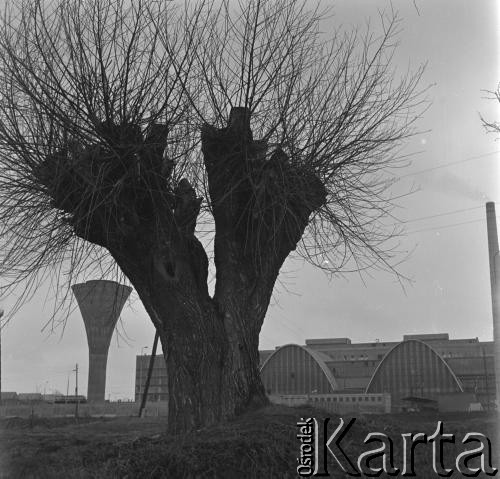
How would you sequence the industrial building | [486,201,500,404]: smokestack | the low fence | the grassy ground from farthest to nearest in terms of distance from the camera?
1. the industrial building
2. the low fence
3. [486,201,500,404]: smokestack
4. the grassy ground

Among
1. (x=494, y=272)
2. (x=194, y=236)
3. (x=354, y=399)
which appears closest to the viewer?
(x=194, y=236)

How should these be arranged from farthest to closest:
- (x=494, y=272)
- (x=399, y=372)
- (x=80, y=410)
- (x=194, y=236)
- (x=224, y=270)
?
1. (x=399, y=372)
2. (x=80, y=410)
3. (x=494, y=272)
4. (x=194, y=236)
5. (x=224, y=270)

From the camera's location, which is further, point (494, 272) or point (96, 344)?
point (96, 344)

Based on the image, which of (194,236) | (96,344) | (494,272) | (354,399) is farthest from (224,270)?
(96,344)

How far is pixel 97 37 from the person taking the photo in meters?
7.91

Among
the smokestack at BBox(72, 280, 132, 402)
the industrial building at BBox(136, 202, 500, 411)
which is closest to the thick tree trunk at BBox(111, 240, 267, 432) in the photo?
the smokestack at BBox(72, 280, 132, 402)

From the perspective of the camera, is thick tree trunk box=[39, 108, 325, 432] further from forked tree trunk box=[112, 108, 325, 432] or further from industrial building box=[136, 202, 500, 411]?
industrial building box=[136, 202, 500, 411]

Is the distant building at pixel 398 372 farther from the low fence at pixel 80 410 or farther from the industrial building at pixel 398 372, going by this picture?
the low fence at pixel 80 410

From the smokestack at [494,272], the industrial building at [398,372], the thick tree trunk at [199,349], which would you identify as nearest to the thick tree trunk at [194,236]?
the thick tree trunk at [199,349]

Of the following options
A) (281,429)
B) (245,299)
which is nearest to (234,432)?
(281,429)

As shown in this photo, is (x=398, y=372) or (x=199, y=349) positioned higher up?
(x=398, y=372)

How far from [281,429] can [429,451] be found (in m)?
1.55

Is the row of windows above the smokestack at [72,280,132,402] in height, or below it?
below

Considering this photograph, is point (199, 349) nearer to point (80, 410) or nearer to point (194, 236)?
point (194, 236)
